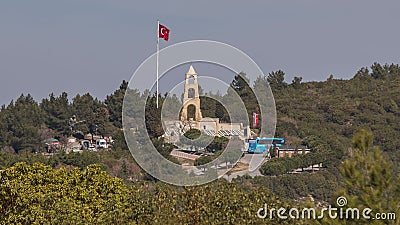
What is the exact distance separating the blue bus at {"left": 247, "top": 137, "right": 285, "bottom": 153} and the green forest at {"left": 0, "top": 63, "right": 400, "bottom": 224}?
32.6 inches

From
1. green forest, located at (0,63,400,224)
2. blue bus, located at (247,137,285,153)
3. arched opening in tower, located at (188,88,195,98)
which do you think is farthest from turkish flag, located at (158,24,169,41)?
blue bus, located at (247,137,285,153)

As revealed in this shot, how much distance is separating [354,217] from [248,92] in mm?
49695

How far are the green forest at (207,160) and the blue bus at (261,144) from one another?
827 millimetres

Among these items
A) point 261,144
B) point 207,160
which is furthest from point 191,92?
point 261,144

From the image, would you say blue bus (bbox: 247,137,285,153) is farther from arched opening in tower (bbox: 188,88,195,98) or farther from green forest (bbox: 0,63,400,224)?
arched opening in tower (bbox: 188,88,195,98)

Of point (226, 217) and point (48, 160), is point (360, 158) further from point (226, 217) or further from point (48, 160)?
point (48, 160)

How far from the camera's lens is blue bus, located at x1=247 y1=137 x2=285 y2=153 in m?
39.1

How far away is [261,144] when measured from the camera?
41.1 meters

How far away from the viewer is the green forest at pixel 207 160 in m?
11.4

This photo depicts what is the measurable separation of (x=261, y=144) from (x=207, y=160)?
9.35m

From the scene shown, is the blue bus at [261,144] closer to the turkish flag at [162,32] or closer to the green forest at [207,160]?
the green forest at [207,160]

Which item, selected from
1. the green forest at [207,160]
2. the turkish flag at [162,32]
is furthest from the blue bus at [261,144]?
the turkish flag at [162,32]

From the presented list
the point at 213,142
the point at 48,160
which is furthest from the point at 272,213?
the point at 48,160

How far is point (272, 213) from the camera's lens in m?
12.8
